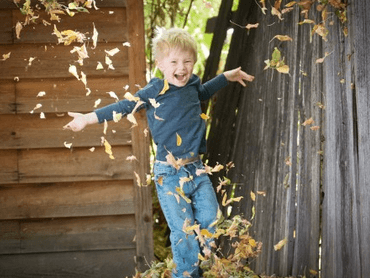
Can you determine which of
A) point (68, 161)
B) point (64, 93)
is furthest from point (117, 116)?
point (68, 161)

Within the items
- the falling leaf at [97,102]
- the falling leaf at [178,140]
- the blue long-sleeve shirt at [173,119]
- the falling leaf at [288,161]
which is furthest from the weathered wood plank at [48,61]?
the falling leaf at [288,161]

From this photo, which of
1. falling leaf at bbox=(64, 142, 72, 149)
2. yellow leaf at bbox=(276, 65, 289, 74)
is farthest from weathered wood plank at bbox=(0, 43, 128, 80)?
yellow leaf at bbox=(276, 65, 289, 74)

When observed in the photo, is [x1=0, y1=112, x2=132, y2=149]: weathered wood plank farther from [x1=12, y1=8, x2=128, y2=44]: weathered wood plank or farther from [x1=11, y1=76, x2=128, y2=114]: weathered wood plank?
[x1=12, y1=8, x2=128, y2=44]: weathered wood plank

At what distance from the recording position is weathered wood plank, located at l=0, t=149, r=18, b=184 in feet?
17.5

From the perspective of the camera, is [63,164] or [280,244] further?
[63,164]

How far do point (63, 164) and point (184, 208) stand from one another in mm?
1252

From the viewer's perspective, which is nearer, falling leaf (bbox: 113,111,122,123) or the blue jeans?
falling leaf (bbox: 113,111,122,123)

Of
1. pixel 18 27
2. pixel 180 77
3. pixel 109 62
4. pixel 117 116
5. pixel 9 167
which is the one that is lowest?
pixel 9 167

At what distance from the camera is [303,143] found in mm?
4098

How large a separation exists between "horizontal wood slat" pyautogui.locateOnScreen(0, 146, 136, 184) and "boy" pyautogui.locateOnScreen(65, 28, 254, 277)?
0.79 meters

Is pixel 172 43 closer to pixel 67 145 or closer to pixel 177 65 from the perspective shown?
pixel 177 65

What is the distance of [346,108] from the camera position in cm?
340

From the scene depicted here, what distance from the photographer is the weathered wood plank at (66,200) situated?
212 inches

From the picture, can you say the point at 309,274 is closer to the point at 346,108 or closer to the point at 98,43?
the point at 346,108
